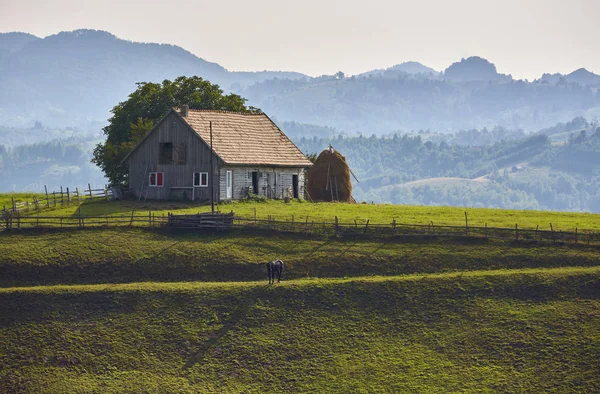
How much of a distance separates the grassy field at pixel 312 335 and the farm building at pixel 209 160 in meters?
21.4

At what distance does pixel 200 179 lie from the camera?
213 ft

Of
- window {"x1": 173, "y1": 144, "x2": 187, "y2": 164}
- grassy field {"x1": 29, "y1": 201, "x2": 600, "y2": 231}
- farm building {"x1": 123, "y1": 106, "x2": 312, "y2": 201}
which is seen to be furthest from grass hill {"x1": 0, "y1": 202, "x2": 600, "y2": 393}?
window {"x1": 173, "y1": 144, "x2": 187, "y2": 164}

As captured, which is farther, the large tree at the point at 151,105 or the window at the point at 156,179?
the large tree at the point at 151,105

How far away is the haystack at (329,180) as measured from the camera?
3081 inches

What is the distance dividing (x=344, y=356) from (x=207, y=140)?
3005cm

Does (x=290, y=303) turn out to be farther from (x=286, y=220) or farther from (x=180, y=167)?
(x=180, y=167)

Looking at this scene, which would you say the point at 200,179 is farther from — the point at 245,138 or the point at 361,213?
the point at 361,213

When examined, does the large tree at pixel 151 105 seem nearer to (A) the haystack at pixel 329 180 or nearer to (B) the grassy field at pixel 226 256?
(A) the haystack at pixel 329 180

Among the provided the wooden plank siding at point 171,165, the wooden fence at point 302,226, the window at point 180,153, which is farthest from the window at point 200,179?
the wooden fence at point 302,226

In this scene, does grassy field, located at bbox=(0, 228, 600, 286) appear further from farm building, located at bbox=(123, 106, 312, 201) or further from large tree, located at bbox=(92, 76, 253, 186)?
large tree, located at bbox=(92, 76, 253, 186)

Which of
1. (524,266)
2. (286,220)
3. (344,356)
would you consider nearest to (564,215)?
(524,266)

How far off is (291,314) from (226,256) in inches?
302

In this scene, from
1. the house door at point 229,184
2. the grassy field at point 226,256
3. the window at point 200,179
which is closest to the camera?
the grassy field at point 226,256

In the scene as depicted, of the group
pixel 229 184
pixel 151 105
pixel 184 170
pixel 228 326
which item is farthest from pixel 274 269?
pixel 151 105
